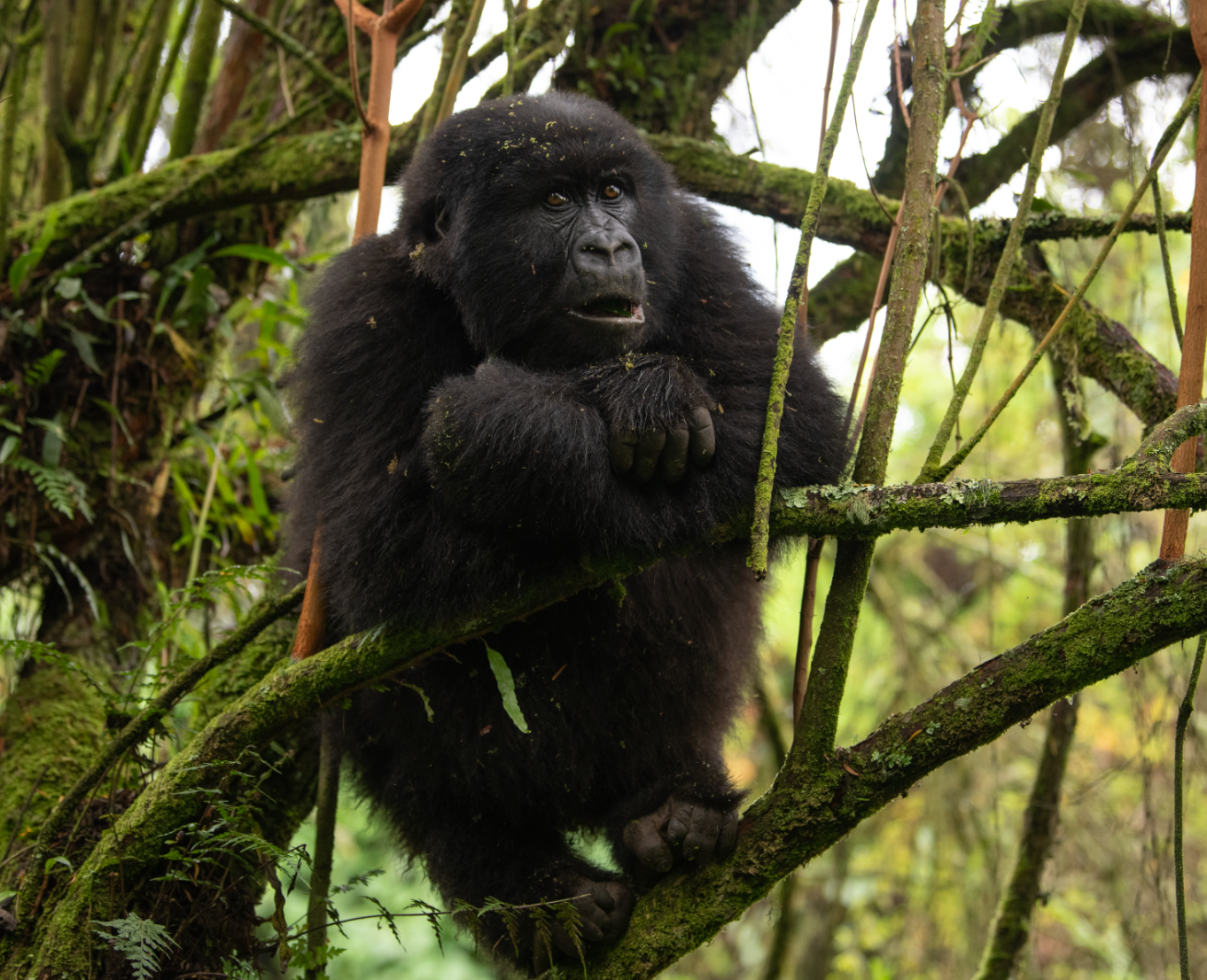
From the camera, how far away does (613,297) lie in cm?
270

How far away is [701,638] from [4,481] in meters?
2.68

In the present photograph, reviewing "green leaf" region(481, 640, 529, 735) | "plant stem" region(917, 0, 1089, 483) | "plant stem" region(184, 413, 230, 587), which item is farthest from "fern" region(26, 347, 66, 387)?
"plant stem" region(917, 0, 1089, 483)

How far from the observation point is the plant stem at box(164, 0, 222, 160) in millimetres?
4383

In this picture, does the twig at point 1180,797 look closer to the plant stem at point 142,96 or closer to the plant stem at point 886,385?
the plant stem at point 886,385

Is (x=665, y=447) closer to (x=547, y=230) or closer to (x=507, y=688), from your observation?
(x=507, y=688)

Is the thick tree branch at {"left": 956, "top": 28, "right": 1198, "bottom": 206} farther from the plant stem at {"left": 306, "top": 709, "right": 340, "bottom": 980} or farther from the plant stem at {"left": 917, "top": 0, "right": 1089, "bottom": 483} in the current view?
the plant stem at {"left": 306, "top": 709, "right": 340, "bottom": 980}

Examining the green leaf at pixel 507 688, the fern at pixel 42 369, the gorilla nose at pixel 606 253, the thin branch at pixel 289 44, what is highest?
the thin branch at pixel 289 44

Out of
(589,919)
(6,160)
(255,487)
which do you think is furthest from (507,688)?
(6,160)

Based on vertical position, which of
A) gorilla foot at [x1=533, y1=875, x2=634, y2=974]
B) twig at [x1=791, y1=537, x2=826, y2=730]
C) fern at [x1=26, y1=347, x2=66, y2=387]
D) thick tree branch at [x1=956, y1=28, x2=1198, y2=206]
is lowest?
gorilla foot at [x1=533, y1=875, x2=634, y2=974]

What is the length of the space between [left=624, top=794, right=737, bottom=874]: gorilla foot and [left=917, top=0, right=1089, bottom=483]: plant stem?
937 mm

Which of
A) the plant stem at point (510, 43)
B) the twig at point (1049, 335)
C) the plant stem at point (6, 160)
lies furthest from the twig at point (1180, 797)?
the plant stem at point (6, 160)

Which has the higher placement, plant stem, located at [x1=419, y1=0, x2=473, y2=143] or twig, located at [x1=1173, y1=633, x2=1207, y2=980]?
plant stem, located at [x1=419, y1=0, x2=473, y2=143]

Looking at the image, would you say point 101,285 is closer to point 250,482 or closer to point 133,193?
point 133,193

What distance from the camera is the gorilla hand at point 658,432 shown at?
2303 mm
